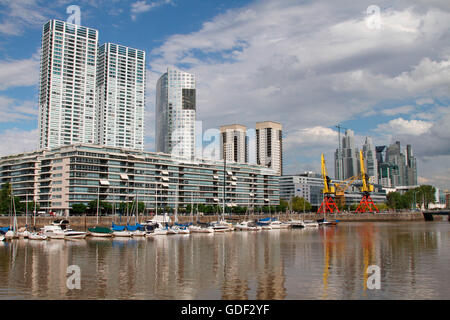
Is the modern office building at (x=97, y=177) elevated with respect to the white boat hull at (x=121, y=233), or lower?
elevated

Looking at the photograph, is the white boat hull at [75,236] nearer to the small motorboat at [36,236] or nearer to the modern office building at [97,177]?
the small motorboat at [36,236]

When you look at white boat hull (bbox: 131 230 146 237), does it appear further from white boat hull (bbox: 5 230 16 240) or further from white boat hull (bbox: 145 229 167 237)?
white boat hull (bbox: 5 230 16 240)

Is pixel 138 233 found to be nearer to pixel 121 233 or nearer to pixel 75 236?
pixel 121 233

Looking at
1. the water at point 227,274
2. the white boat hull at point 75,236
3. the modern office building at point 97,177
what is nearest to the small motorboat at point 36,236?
the white boat hull at point 75,236

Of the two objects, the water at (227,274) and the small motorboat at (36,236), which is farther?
the small motorboat at (36,236)

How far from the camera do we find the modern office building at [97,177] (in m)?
144

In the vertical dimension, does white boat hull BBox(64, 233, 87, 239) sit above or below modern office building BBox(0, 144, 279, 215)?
below

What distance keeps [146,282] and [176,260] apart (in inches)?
596

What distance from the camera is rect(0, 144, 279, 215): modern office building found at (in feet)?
472

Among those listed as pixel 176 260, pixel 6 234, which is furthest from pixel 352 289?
pixel 6 234

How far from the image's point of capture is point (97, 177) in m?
148

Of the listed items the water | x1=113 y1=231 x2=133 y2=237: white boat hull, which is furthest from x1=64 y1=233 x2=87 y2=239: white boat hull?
the water
